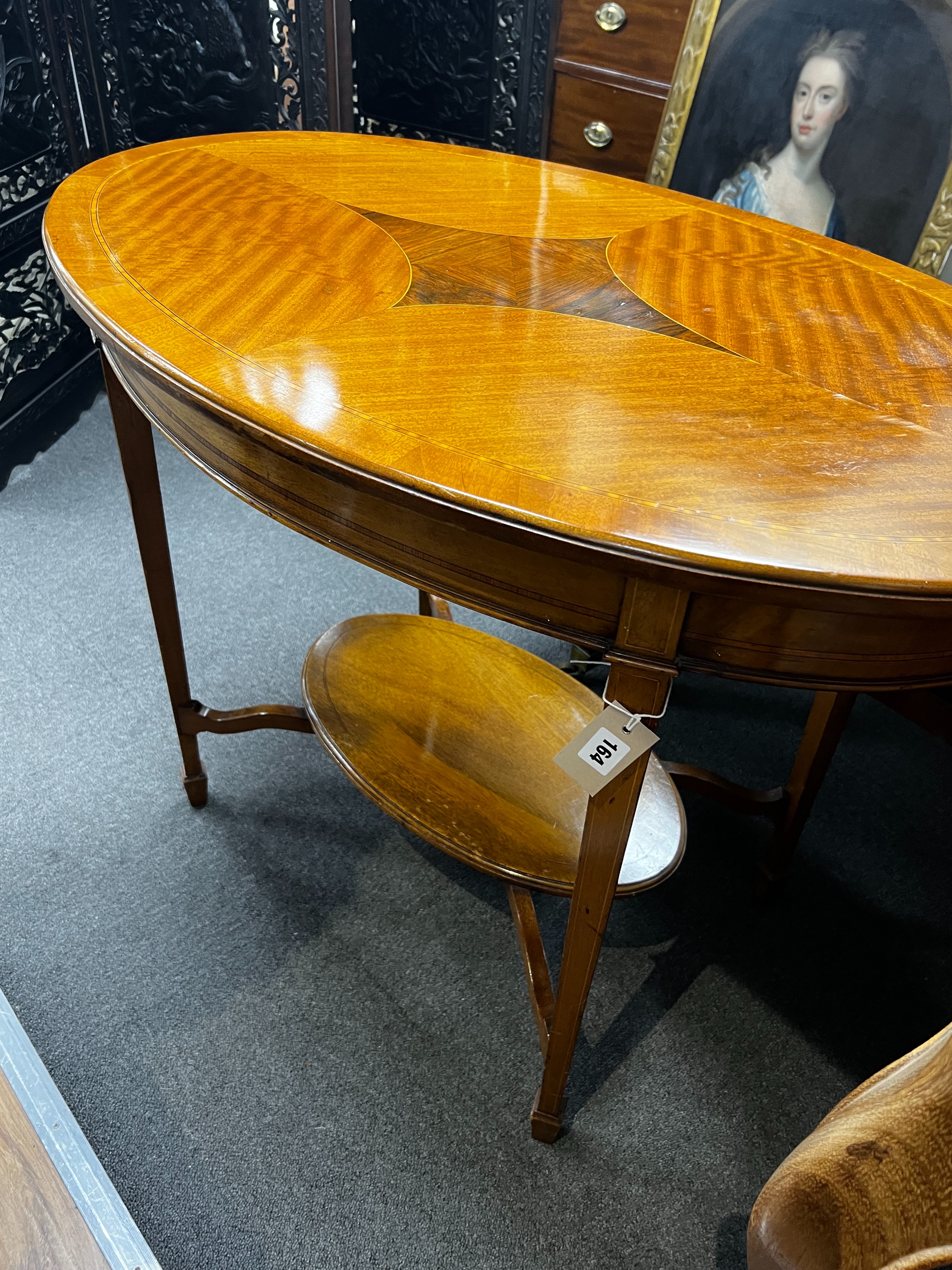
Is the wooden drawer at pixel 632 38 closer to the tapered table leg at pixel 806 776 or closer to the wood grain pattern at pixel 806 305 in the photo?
the wood grain pattern at pixel 806 305

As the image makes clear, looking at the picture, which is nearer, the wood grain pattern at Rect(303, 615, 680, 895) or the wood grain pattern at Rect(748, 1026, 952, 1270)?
the wood grain pattern at Rect(748, 1026, 952, 1270)

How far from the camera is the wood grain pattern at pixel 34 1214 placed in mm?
648

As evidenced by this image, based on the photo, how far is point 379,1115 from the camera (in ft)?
3.22

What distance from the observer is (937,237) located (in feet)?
4.53

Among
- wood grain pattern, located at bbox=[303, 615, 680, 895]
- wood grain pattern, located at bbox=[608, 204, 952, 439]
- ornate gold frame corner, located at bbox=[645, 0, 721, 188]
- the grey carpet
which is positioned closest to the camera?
wood grain pattern, located at bbox=[608, 204, 952, 439]

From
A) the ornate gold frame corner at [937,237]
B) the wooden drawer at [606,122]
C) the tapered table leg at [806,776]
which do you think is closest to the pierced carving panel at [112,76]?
the wooden drawer at [606,122]

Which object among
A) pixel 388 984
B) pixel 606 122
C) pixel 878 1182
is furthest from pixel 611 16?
pixel 878 1182

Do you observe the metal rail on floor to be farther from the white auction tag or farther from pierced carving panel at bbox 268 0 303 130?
pierced carving panel at bbox 268 0 303 130

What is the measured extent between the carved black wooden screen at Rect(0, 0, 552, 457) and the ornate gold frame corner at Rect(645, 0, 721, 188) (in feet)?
1.13

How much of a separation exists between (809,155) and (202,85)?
1.33 metres

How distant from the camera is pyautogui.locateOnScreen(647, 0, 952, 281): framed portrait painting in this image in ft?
4.33

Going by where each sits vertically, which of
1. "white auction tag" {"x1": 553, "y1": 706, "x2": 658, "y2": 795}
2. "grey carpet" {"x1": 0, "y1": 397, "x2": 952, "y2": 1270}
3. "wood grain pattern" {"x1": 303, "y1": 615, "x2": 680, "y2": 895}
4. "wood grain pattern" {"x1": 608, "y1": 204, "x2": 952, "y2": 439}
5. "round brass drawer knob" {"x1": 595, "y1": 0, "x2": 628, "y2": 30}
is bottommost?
"grey carpet" {"x1": 0, "y1": 397, "x2": 952, "y2": 1270}

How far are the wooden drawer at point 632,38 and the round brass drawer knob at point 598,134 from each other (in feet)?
0.29

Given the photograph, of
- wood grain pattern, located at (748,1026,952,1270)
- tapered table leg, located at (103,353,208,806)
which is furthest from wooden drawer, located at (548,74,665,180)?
wood grain pattern, located at (748,1026,952,1270)
